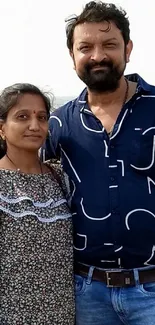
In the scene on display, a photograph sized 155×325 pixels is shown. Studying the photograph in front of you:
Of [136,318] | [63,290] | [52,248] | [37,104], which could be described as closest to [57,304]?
[63,290]

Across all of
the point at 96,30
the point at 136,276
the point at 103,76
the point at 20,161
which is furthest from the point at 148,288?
the point at 96,30

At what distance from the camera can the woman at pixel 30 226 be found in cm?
262

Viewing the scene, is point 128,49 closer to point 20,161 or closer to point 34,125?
point 34,125

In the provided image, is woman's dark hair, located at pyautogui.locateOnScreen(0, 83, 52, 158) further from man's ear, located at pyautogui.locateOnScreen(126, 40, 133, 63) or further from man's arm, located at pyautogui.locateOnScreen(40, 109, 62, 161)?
man's ear, located at pyautogui.locateOnScreen(126, 40, 133, 63)

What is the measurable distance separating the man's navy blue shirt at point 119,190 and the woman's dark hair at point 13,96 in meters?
0.36

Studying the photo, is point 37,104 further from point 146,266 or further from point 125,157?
point 146,266

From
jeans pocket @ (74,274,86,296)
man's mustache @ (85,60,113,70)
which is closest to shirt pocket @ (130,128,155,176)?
man's mustache @ (85,60,113,70)

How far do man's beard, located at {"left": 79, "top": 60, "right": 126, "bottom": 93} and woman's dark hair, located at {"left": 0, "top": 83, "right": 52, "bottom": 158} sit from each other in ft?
0.90

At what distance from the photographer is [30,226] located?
265 centimetres

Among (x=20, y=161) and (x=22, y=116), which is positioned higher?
(x=22, y=116)

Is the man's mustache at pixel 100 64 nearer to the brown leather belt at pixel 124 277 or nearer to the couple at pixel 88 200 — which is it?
the couple at pixel 88 200

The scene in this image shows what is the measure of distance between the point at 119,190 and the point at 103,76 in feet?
2.24

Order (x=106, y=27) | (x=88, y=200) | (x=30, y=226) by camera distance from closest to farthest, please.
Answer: (x=30, y=226)
(x=88, y=200)
(x=106, y=27)

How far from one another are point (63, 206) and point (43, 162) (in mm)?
344
